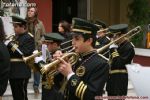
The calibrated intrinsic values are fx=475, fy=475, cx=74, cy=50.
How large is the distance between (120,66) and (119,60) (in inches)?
5.7

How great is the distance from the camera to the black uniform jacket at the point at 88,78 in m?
4.68

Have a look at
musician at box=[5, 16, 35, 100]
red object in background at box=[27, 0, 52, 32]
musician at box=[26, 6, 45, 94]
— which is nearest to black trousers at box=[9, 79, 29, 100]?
musician at box=[5, 16, 35, 100]

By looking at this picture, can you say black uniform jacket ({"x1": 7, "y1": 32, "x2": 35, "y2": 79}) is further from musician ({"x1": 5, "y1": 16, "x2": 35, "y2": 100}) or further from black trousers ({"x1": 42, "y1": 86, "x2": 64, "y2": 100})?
black trousers ({"x1": 42, "y1": 86, "x2": 64, "y2": 100})

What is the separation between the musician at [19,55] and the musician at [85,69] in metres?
3.25

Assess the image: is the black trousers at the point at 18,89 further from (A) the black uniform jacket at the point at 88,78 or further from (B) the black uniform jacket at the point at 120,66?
(A) the black uniform jacket at the point at 88,78

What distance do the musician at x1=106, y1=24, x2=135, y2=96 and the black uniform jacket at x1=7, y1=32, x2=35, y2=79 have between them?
1.42 metres

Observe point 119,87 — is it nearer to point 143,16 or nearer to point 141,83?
point 141,83

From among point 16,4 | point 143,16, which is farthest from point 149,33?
point 16,4

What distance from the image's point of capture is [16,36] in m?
8.34

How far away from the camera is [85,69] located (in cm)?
484

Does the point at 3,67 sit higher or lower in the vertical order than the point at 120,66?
higher

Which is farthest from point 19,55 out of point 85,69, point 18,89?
point 85,69

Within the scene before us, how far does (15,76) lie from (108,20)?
9517 millimetres

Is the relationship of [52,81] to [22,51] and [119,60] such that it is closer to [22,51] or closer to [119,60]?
[22,51]
